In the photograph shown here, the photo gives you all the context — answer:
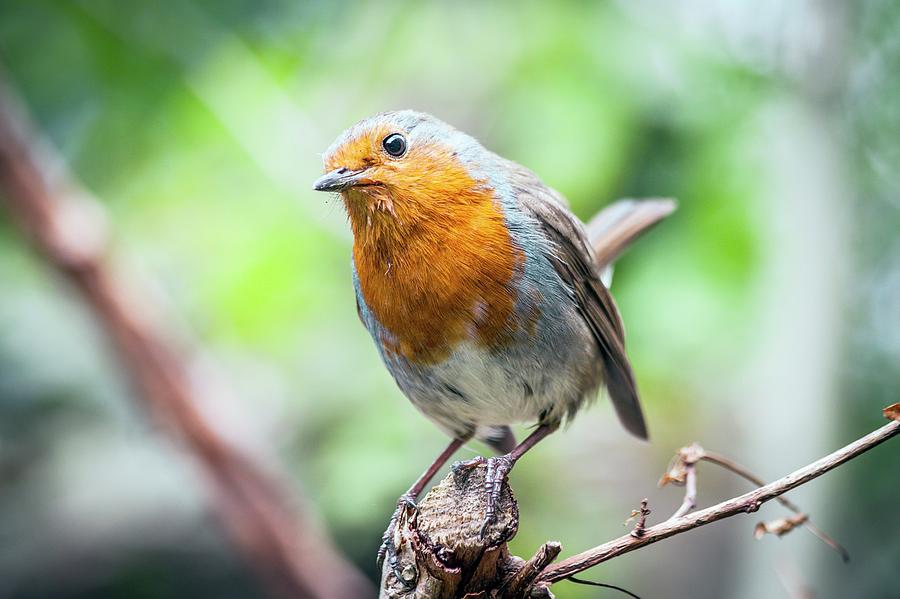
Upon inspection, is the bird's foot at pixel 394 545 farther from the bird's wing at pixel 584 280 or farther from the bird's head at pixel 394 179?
the bird's wing at pixel 584 280

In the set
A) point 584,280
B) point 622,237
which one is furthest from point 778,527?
point 622,237

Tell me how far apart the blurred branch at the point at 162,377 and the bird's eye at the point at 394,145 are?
2.22 metres

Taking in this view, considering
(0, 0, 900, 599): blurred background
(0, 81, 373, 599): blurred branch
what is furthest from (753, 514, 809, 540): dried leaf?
(0, 81, 373, 599): blurred branch

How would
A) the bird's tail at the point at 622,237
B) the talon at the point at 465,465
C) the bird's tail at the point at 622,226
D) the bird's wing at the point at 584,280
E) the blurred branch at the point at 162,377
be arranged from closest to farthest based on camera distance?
the talon at the point at 465,465 → the bird's wing at the point at 584,280 → the bird's tail at the point at 622,237 → the bird's tail at the point at 622,226 → the blurred branch at the point at 162,377

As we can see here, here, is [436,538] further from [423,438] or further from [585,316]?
[423,438]

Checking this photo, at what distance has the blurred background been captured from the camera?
13.4 feet

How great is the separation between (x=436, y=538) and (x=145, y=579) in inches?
137

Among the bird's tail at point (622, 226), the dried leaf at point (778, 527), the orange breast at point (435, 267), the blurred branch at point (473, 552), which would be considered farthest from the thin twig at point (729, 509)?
the bird's tail at point (622, 226)

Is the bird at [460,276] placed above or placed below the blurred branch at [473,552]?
above

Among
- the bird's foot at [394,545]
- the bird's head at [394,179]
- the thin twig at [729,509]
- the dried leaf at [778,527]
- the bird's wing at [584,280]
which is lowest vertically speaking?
the dried leaf at [778,527]

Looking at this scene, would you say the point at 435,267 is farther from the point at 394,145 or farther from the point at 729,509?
the point at 729,509

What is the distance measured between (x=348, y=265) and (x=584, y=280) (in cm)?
222

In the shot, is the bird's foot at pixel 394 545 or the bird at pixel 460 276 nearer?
the bird's foot at pixel 394 545

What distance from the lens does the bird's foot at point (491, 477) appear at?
1691 millimetres
